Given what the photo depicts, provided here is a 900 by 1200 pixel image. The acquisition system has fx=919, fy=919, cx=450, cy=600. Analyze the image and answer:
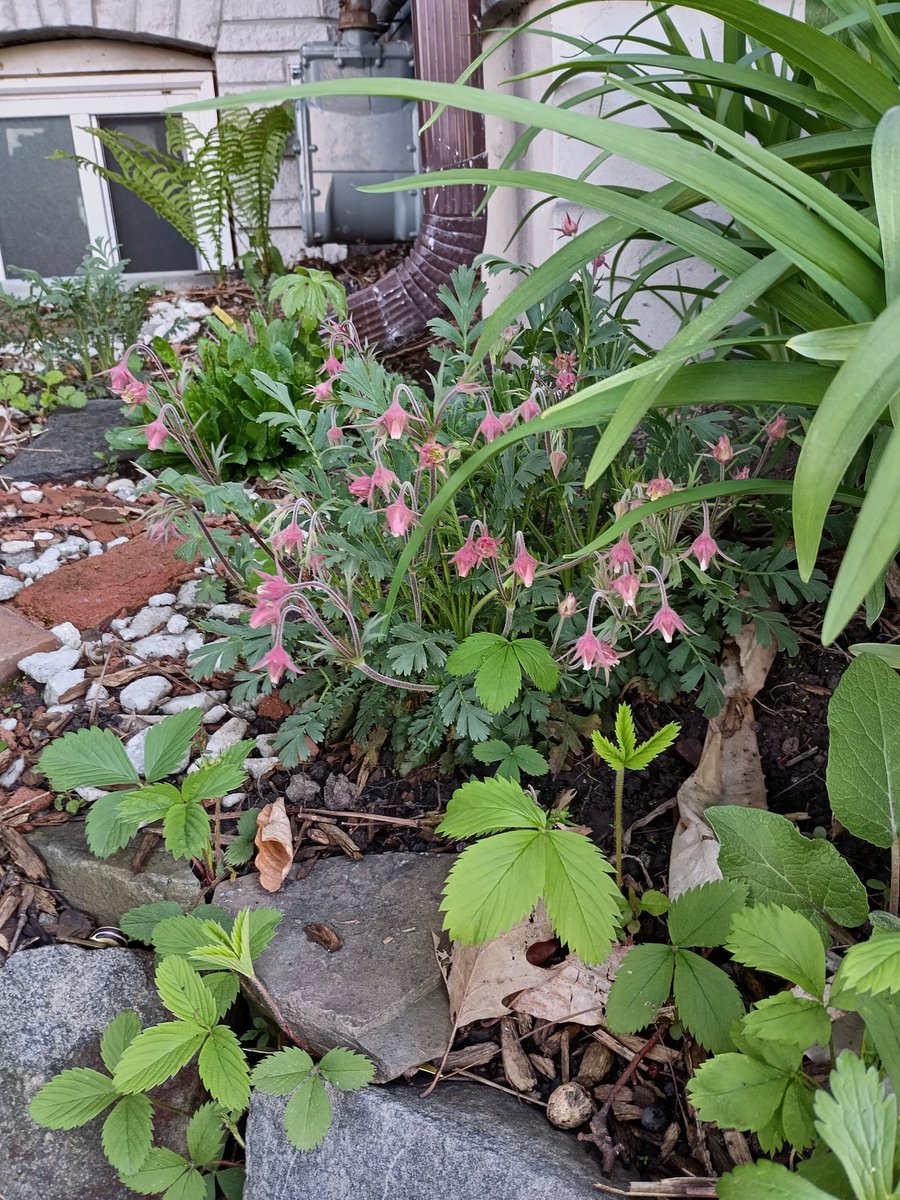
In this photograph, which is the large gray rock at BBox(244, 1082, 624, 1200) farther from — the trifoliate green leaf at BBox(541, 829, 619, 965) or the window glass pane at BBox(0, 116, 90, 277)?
the window glass pane at BBox(0, 116, 90, 277)

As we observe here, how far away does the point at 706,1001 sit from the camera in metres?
1.05

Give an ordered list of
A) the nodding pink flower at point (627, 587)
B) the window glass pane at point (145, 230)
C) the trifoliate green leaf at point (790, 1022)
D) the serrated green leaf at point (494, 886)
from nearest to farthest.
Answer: the trifoliate green leaf at point (790, 1022) → the serrated green leaf at point (494, 886) → the nodding pink flower at point (627, 587) → the window glass pane at point (145, 230)

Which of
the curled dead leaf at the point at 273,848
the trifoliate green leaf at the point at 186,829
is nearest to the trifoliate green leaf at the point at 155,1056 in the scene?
the trifoliate green leaf at the point at 186,829

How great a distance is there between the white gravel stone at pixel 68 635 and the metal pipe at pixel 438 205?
1.30 m

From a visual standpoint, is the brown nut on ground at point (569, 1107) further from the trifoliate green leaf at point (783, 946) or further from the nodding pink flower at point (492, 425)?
the nodding pink flower at point (492, 425)

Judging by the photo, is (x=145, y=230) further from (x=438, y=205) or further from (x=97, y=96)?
(x=438, y=205)

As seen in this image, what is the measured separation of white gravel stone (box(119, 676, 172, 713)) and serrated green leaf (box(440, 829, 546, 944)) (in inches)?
39.4

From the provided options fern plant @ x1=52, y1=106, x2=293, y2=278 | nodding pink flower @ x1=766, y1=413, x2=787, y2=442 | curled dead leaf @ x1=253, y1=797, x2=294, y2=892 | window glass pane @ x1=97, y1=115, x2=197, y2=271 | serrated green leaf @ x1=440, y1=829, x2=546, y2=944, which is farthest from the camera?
window glass pane @ x1=97, y1=115, x2=197, y2=271

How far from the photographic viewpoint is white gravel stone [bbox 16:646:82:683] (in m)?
1.92

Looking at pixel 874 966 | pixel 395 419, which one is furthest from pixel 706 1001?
pixel 395 419

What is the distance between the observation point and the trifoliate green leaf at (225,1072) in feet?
3.47

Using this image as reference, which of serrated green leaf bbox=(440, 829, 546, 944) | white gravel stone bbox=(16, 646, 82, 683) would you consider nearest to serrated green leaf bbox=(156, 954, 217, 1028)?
serrated green leaf bbox=(440, 829, 546, 944)

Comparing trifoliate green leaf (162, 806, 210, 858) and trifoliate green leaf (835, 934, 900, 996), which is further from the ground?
trifoliate green leaf (835, 934, 900, 996)

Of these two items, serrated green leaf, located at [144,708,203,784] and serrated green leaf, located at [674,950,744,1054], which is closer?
serrated green leaf, located at [674,950,744,1054]
